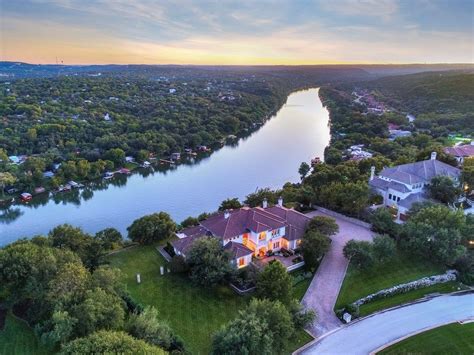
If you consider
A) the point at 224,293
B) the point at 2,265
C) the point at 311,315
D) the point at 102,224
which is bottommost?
the point at 102,224

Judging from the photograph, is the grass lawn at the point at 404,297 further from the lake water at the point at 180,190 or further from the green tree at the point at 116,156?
the green tree at the point at 116,156

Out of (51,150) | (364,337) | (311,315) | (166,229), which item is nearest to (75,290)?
(166,229)

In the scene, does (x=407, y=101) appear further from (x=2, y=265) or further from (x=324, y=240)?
(x=2, y=265)

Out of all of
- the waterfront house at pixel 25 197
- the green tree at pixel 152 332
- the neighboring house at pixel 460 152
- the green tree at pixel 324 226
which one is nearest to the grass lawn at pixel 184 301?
the green tree at pixel 152 332

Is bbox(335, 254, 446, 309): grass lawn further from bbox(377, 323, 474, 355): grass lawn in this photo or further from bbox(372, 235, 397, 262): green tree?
bbox(377, 323, 474, 355): grass lawn

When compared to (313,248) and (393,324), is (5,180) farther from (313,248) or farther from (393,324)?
(393,324)

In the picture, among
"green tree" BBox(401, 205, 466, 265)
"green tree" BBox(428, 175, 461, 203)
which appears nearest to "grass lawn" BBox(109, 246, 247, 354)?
"green tree" BBox(401, 205, 466, 265)
